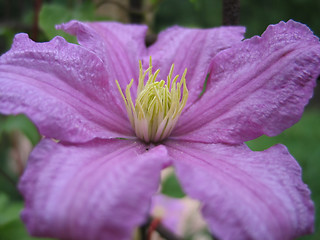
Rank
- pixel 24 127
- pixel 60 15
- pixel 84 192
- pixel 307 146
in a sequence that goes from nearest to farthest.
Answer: pixel 84 192 < pixel 60 15 < pixel 24 127 < pixel 307 146

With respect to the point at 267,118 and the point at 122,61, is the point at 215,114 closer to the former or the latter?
the point at 267,118

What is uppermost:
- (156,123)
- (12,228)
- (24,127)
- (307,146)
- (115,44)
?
(115,44)

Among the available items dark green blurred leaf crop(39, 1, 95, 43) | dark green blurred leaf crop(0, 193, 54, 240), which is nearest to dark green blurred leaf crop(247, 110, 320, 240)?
dark green blurred leaf crop(39, 1, 95, 43)

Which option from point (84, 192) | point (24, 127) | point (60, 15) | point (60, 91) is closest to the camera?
point (84, 192)

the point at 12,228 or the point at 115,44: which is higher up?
the point at 115,44

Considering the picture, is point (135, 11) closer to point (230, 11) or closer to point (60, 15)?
point (60, 15)

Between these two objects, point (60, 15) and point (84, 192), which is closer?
point (84, 192)

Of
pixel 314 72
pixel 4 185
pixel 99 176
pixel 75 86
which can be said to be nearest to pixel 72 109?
pixel 75 86

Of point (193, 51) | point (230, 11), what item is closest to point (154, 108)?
point (193, 51)
